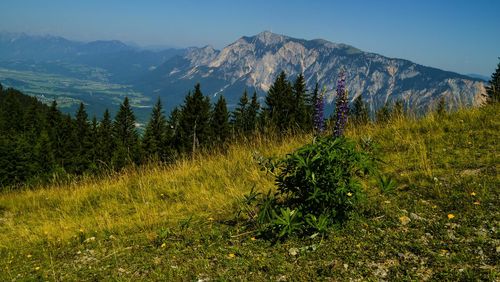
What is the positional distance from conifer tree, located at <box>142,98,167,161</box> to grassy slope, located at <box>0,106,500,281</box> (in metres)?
54.2

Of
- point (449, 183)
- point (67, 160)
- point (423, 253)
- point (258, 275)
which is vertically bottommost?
point (67, 160)

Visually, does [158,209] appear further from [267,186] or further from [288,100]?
[288,100]

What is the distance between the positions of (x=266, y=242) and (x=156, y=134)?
67.8 metres

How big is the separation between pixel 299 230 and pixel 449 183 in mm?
2791

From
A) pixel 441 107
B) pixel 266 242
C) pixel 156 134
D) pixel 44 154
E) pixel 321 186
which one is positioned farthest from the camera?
pixel 156 134

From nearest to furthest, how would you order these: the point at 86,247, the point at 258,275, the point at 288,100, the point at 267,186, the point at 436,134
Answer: the point at 258,275 < the point at 86,247 < the point at 267,186 < the point at 436,134 < the point at 288,100

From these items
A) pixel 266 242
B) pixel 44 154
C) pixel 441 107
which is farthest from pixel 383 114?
pixel 44 154

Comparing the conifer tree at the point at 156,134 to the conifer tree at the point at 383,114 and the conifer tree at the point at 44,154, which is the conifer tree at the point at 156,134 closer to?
the conifer tree at the point at 44,154

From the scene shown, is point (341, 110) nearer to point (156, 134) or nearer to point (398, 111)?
point (398, 111)

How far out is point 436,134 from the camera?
8.82 meters

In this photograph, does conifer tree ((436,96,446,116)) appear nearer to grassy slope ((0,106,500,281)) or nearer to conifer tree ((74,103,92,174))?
grassy slope ((0,106,500,281))

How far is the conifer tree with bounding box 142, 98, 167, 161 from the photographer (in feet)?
212

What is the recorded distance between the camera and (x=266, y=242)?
4625 millimetres

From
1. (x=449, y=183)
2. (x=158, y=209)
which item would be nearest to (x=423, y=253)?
(x=449, y=183)
